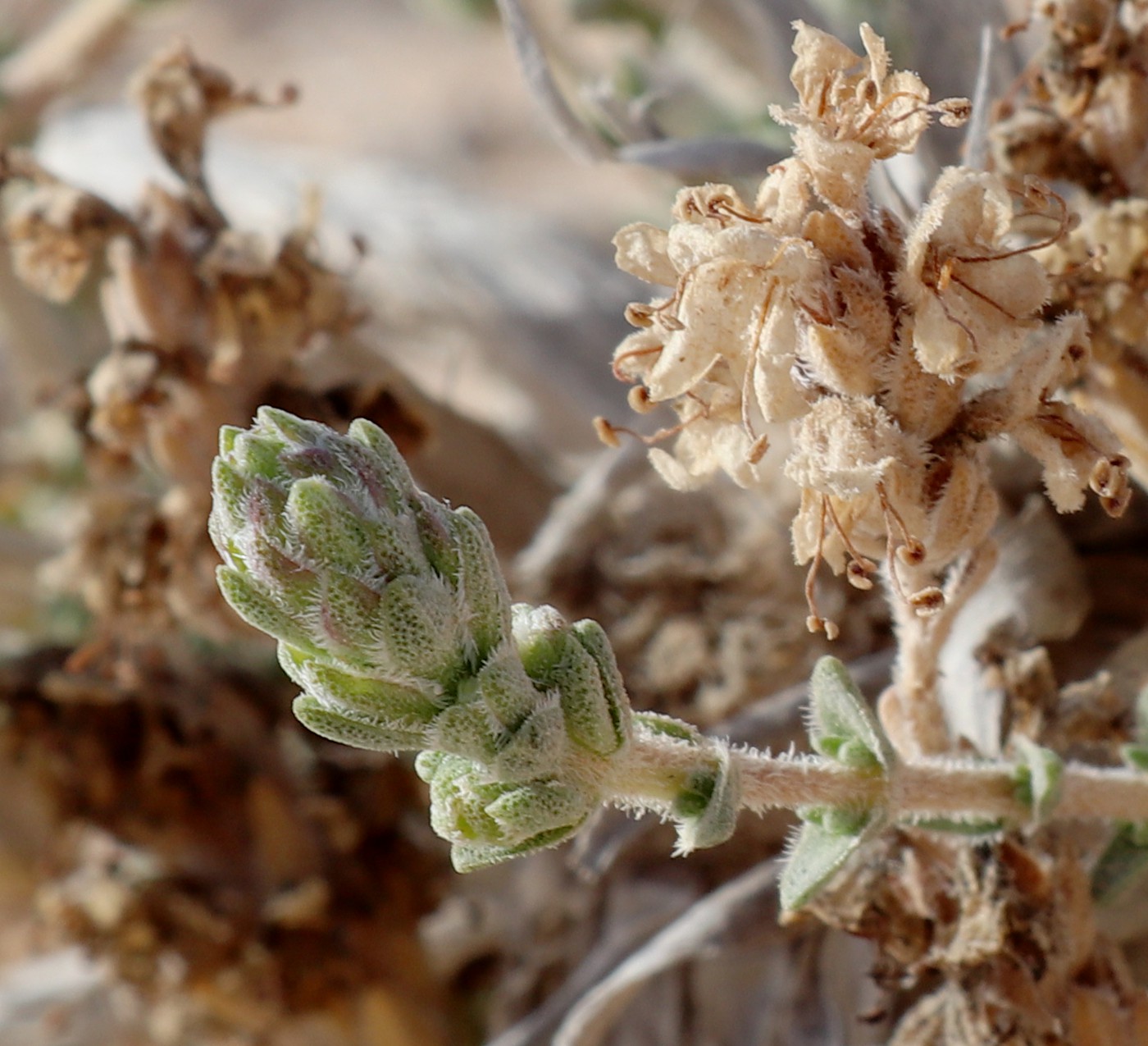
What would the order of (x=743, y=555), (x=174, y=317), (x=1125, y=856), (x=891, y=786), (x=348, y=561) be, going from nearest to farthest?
1. (x=348, y=561)
2. (x=891, y=786)
3. (x=1125, y=856)
4. (x=174, y=317)
5. (x=743, y=555)

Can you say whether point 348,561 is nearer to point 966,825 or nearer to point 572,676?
point 572,676

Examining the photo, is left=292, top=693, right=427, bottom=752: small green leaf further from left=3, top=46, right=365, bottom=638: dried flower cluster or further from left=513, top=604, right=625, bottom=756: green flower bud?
left=3, top=46, right=365, bottom=638: dried flower cluster

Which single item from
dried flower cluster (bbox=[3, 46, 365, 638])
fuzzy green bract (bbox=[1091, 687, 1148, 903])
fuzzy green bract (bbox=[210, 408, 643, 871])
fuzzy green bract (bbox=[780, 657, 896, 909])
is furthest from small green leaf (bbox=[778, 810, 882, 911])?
dried flower cluster (bbox=[3, 46, 365, 638])

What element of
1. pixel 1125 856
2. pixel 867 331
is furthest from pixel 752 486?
pixel 1125 856

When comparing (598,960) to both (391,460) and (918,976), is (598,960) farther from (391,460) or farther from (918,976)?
(391,460)

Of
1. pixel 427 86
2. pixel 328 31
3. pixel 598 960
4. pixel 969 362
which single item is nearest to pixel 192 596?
pixel 598 960
